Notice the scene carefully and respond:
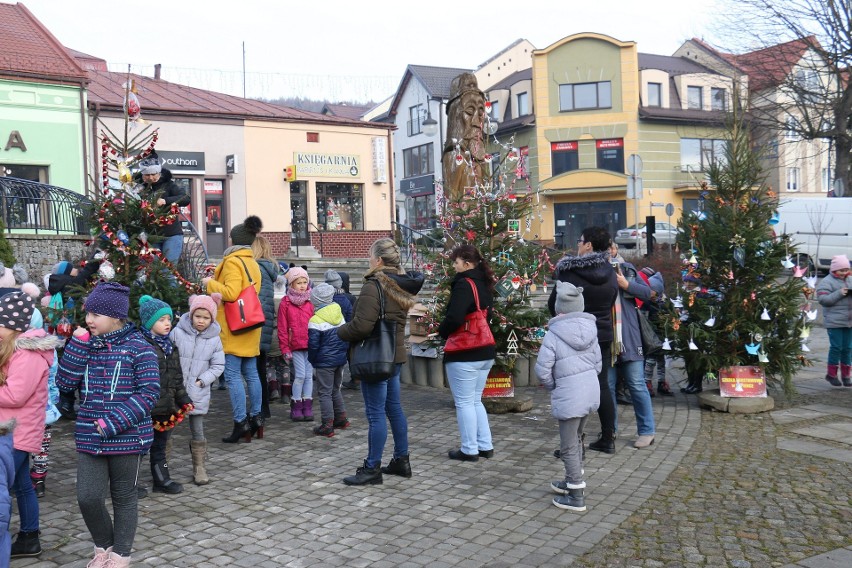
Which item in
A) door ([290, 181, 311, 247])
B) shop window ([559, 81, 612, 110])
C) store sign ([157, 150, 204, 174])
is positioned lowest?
door ([290, 181, 311, 247])

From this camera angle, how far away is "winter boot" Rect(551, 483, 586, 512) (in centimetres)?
582

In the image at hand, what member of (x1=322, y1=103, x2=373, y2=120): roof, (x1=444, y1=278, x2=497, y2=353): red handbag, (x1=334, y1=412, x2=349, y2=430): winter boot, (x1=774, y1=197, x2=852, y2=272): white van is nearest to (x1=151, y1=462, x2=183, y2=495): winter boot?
(x1=334, y1=412, x2=349, y2=430): winter boot

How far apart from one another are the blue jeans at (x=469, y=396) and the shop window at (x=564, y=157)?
41327mm

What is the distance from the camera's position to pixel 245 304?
7.63 meters

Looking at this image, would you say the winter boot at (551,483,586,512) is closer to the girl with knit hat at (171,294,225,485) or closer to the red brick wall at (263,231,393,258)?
the girl with knit hat at (171,294,225,485)

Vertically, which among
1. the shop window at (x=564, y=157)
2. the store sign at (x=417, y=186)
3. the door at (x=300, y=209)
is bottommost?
the door at (x=300, y=209)

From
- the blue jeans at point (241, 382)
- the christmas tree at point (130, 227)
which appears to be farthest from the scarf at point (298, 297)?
the christmas tree at point (130, 227)

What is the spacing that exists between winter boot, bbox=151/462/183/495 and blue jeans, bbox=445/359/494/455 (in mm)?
2369

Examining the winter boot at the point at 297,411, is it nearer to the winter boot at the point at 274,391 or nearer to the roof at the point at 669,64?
the winter boot at the point at 274,391

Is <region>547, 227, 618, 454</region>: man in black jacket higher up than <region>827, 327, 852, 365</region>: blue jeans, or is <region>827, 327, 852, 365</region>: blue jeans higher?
<region>547, 227, 618, 454</region>: man in black jacket

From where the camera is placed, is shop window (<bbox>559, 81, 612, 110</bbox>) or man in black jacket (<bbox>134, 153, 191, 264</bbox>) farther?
shop window (<bbox>559, 81, 612, 110</bbox>)

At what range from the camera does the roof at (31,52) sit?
78.0 ft

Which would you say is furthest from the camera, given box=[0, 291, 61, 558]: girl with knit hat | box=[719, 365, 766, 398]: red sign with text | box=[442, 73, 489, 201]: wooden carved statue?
box=[442, 73, 489, 201]: wooden carved statue

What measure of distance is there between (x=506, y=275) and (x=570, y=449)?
3461 millimetres
